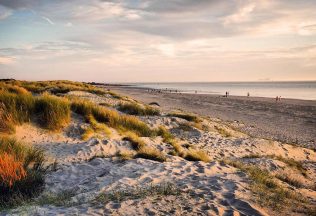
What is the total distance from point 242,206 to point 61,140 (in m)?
6.56

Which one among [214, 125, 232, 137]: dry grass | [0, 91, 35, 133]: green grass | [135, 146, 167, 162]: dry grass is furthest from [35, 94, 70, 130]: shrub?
[214, 125, 232, 137]: dry grass

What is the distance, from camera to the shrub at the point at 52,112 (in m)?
10.9

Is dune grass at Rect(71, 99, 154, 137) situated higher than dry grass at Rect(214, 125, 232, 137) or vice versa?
dune grass at Rect(71, 99, 154, 137)

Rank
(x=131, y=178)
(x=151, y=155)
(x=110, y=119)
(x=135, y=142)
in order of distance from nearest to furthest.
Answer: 1. (x=131, y=178)
2. (x=151, y=155)
3. (x=135, y=142)
4. (x=110, y=119)

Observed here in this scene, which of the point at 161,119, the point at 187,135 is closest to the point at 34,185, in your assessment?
the point at 187,135

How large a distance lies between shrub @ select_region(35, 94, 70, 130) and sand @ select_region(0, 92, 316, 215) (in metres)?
0.31

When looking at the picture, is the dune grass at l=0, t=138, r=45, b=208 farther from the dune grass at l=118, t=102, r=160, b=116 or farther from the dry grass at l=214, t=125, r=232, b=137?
the dry grass at l=214, t=125, r=232, b=137

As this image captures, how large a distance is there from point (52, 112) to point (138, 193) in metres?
6.10

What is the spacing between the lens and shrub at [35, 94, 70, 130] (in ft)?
35.8

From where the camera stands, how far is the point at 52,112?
11023mm

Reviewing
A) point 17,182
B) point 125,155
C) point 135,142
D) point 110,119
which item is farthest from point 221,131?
point 17,182

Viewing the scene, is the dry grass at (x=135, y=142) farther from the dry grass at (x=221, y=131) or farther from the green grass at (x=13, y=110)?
the dry grass at (x=221, y=131)

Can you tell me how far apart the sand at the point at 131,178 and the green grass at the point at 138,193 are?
0.25ft

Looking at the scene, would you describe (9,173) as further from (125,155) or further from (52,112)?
(52,112)
